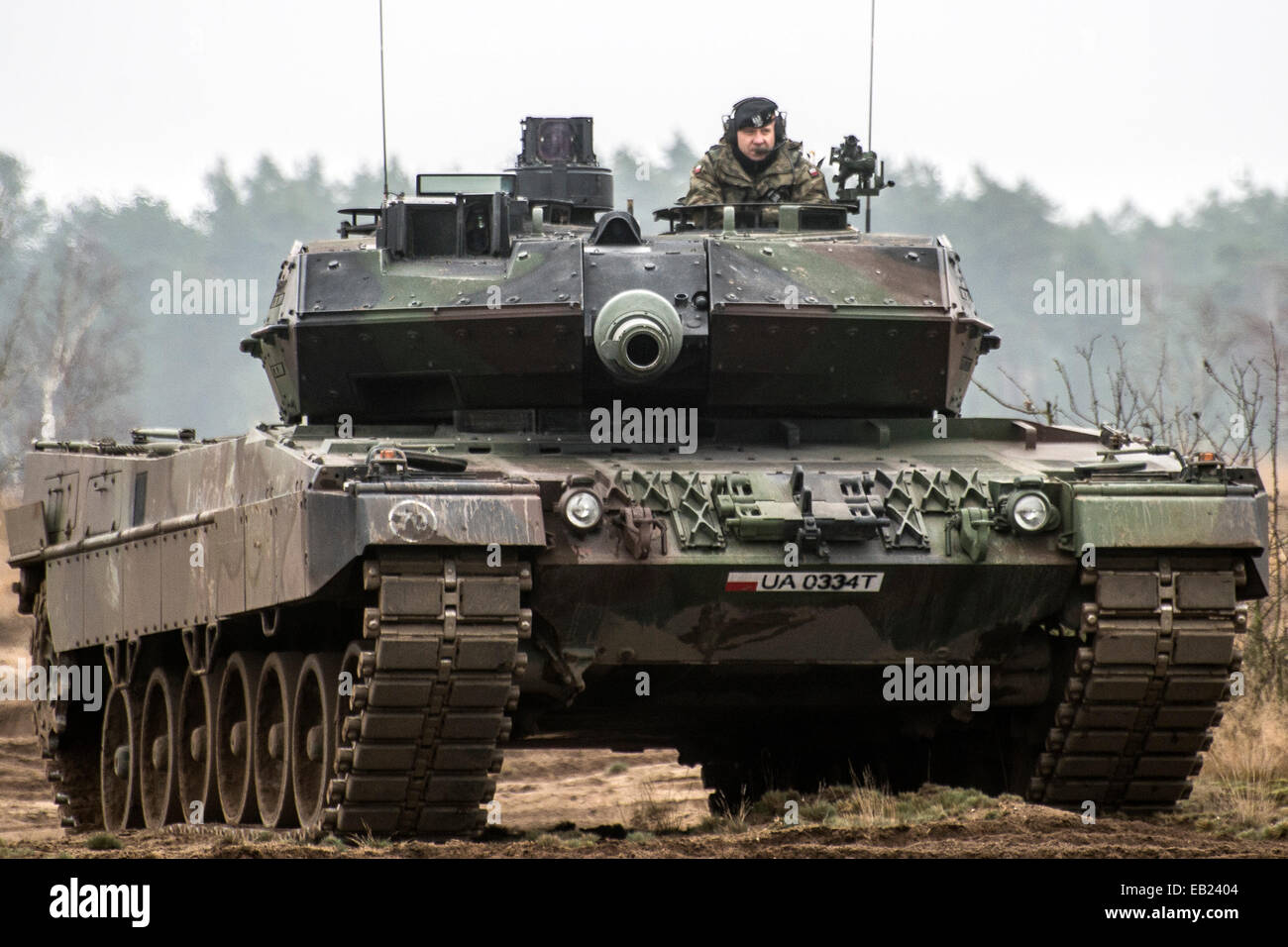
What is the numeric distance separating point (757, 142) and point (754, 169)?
189 millimetres

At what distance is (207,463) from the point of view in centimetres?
1436

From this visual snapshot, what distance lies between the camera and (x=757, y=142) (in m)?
16.6

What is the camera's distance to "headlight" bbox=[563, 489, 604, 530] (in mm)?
12305

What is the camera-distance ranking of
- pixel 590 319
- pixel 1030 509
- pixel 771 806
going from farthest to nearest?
pixel 771 806
pixel 590 319
pixel 1030 509

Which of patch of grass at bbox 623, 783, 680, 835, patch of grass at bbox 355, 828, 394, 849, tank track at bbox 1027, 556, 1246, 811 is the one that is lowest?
patch of grass at bbox 623, 783, 680, 835

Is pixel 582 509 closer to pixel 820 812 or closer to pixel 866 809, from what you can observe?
pixel 866 809

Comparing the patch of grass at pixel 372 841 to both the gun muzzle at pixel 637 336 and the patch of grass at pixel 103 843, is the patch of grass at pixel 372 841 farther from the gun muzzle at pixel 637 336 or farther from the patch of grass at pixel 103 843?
the gun muzzle at pixel 637 336

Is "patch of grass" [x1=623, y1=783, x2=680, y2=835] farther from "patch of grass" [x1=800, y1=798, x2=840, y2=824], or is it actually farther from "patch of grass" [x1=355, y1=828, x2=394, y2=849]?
"patch of grass" [x1=355, y1=828, x2=394, y2=849]

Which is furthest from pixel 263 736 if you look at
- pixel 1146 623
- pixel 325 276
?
pixel 1146 623

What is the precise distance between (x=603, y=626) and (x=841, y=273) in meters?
3.07

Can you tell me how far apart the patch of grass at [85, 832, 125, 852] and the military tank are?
103cm

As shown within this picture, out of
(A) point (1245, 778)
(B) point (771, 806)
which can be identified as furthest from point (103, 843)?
(A) point (1245, 778)

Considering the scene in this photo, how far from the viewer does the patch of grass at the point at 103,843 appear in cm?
1284

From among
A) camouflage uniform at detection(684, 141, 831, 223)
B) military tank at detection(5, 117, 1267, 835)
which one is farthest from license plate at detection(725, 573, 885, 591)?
camouflage uniform at detection(684, 141, 831, 223)
